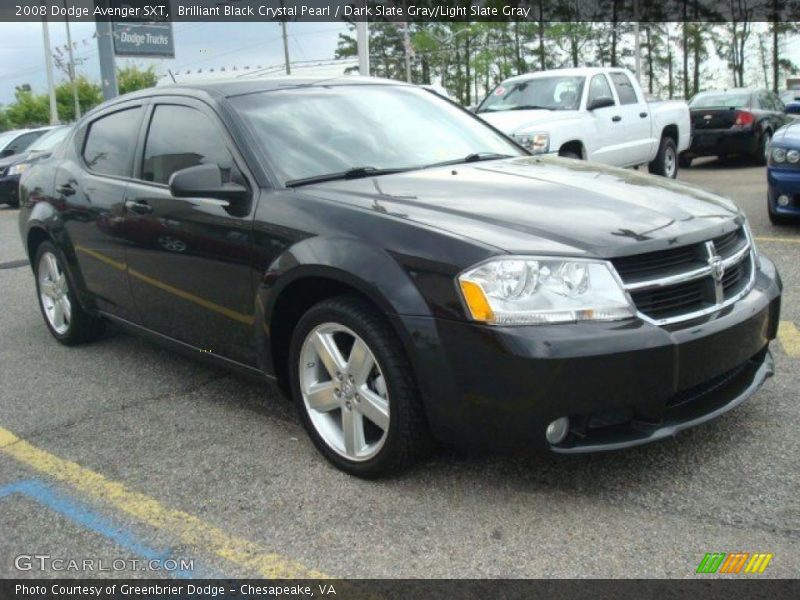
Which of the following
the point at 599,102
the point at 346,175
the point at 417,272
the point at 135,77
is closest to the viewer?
the point at 417,272

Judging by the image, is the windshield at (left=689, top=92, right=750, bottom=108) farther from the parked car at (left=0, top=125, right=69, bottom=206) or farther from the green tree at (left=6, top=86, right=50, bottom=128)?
the green tree at (left=6, top=86, right=50, bottom=128)

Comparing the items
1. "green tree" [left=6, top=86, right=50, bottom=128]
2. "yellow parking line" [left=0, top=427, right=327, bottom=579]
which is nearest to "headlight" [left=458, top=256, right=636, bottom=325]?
"yellow parking line" [left=0, top=427, right=327, bottom=579]

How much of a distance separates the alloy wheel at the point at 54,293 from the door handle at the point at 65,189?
49cm

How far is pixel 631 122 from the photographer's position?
11586mm

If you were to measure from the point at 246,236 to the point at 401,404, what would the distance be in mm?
1090

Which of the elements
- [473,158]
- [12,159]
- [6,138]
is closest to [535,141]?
[473,158]

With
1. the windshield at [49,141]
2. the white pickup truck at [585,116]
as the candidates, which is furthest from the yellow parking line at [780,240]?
the windshield at [49,141]

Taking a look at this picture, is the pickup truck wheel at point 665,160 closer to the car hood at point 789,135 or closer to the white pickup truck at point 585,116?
the white pickup truck at point 585,116

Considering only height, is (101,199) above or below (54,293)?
above

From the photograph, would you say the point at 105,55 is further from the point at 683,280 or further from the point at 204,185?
the point at 683,280

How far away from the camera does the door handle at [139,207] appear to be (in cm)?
428

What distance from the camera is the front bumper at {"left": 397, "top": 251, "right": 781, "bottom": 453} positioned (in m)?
2.81

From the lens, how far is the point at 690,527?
2.86 m

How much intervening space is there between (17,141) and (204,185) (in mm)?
16345
